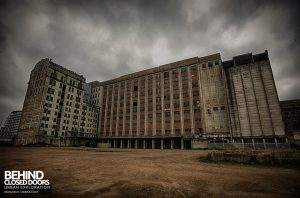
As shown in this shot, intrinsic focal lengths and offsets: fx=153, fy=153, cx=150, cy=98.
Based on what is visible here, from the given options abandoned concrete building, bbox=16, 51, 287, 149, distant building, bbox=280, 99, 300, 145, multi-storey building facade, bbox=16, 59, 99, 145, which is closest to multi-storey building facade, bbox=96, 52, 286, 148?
abandoned concrete building, bbox=16, 51, 287, 149

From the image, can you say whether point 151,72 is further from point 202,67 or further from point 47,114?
point 47,114

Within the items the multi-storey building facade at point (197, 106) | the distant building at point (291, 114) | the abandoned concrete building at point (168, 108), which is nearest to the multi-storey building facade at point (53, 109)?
the abandoned concrete building at point (168, 108)

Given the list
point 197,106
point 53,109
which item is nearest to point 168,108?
point 197,106

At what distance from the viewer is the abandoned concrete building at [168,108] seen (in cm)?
4912

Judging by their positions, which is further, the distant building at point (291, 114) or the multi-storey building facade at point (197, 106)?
the distant building at point (291, 114)

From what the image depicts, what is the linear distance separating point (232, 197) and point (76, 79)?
79401 mm

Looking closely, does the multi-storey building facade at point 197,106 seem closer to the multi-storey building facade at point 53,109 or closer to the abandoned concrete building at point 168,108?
the abandoned concrete building at point 168,108

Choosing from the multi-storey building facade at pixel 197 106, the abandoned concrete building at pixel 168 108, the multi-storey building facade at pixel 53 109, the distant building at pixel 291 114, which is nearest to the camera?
the multi-storey building facade at pixel 197 106

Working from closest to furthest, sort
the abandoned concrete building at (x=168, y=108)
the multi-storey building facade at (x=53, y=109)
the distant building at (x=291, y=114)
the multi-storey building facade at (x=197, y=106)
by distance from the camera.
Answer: the multi-storey building facade at (x=197, y=106)
the abandoned concrete building at (x=168, y=108)
the multi-storey building facade at (x=53, y=109)
the distant building at (x=291, y=114)

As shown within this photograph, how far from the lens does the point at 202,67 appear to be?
60.2 meters

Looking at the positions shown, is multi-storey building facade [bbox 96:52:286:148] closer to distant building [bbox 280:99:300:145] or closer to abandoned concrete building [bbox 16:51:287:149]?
abandoned concrete building [bbox 16:51:287:149]

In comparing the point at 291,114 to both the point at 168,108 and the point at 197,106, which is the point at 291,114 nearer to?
the point at 197,106

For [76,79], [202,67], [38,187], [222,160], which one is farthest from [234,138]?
[76,79]

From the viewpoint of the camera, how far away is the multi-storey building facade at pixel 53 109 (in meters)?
56.4
